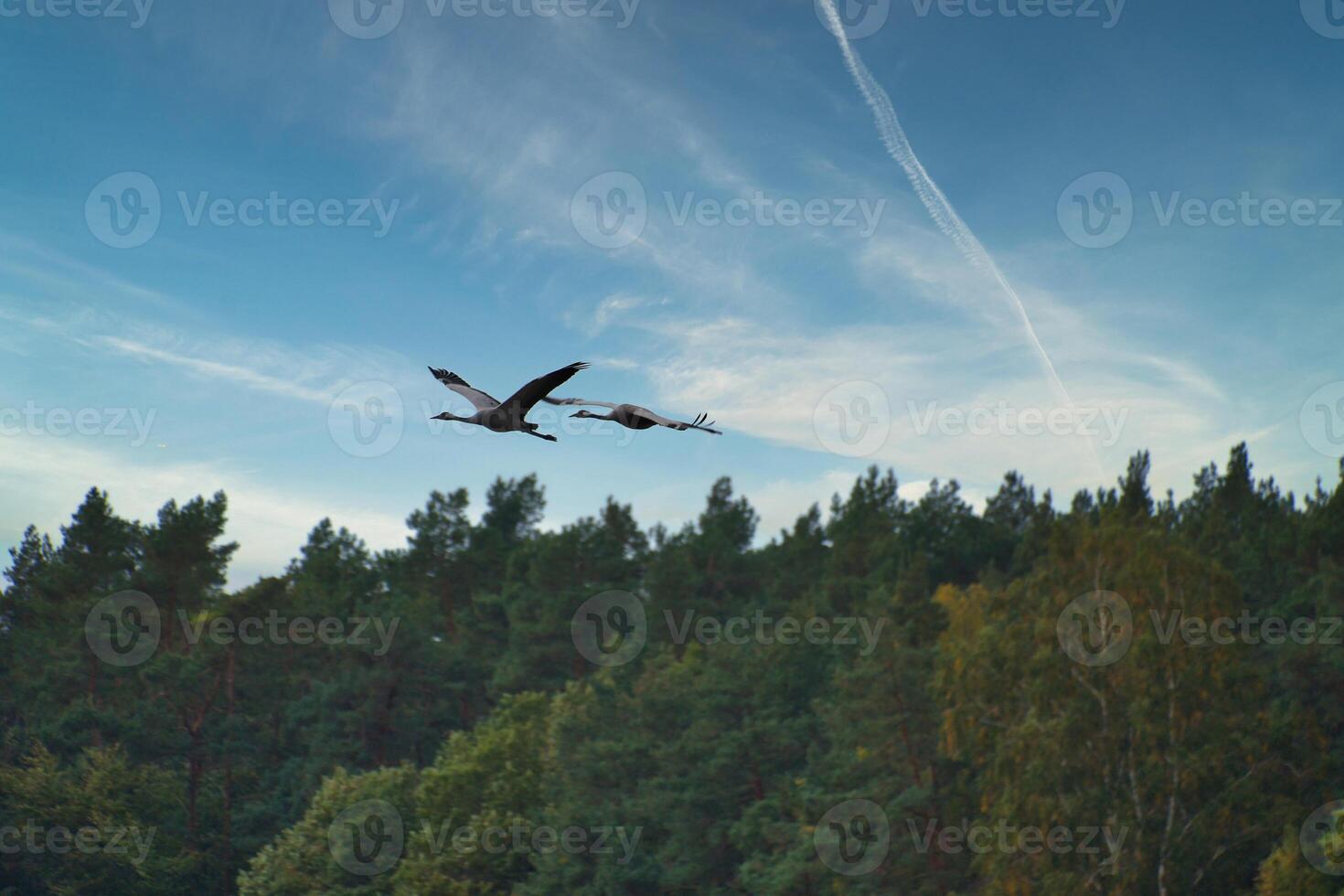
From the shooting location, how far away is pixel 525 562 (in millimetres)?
88688

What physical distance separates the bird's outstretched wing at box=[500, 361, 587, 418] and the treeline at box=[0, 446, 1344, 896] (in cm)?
2799

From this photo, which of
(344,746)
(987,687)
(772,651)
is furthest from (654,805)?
(344,746)

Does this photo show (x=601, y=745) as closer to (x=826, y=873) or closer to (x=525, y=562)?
(x=826, y=873)

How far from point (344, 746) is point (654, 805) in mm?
27615

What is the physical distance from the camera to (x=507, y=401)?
18.4 ft
